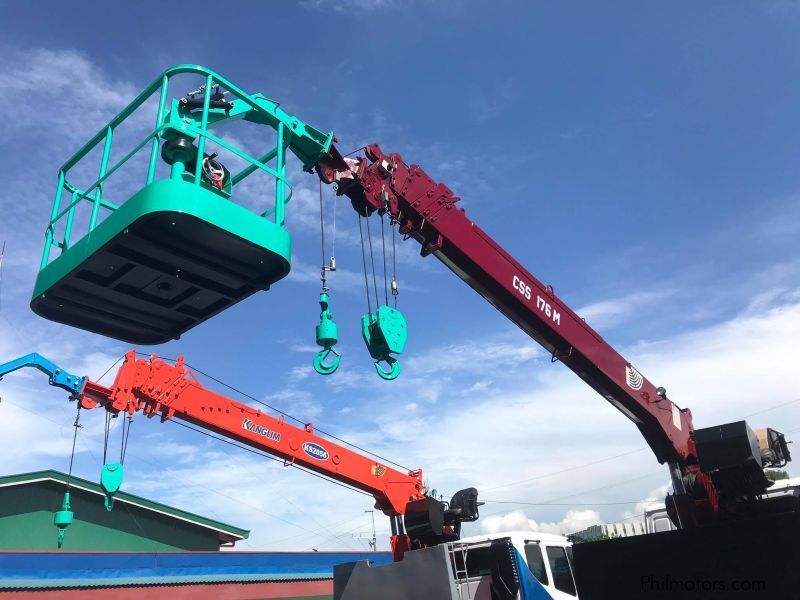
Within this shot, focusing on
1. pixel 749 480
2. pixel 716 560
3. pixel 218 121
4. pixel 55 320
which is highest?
pixel 218 121

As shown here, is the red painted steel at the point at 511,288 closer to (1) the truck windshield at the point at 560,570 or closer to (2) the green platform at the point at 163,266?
(1) the truck windshield at the point at 560,570

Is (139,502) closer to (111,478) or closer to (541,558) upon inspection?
(111,478)

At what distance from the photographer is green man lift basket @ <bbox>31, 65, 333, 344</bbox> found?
4.69 meters

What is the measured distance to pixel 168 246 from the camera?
4.92 meters

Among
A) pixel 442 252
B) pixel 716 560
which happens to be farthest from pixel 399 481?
pixel 716 560

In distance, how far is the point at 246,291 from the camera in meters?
5.57

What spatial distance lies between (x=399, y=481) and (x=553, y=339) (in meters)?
7.21

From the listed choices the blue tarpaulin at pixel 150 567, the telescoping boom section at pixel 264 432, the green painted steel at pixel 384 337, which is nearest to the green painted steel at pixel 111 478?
the telescoping boom section at pixel 264 432

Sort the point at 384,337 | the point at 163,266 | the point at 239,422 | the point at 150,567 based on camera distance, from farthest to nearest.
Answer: the point at 150,567, the point at 239,422, the point at 384,337, the point at 163,266

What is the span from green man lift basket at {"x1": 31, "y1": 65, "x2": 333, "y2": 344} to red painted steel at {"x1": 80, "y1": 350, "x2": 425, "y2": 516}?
7.78 metres

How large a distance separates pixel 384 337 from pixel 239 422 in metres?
7.24

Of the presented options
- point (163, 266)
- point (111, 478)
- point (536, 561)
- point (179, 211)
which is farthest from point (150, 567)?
point (179, 211)

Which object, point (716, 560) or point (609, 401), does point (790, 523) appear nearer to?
point (716, 560)

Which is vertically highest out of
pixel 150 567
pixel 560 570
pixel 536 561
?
pixel 150 567
